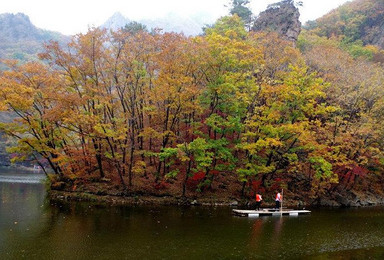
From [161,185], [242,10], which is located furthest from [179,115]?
[242,10]

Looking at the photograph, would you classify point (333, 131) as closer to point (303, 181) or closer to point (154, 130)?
point (303, 181)

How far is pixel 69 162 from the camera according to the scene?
1166 inches

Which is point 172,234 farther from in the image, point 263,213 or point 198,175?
point 198,175

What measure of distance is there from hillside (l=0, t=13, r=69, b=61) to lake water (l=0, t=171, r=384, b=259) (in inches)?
4404

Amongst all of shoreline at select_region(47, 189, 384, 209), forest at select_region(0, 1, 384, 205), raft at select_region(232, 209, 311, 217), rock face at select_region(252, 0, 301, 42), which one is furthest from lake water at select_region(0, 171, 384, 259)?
rock face at select_region(252, 0, 301, 42)

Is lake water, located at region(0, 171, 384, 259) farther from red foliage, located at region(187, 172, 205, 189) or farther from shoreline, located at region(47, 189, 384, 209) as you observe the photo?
red foliage, located at region(187, 172, 205, 189)

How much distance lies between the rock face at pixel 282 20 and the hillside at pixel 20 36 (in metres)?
94.5

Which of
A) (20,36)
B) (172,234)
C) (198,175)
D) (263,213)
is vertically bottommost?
(263,213)

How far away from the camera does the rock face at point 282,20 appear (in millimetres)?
50572

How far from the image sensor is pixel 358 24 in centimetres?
6694

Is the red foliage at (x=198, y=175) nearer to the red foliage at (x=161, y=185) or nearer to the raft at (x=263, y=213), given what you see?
the red foliage at (x=161, y=185)

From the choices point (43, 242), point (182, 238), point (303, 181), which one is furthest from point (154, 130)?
point (303, 181)

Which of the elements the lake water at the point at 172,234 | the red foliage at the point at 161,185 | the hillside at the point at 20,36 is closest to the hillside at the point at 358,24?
the red foliage at the point at 161,185

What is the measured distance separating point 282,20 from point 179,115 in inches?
1271
